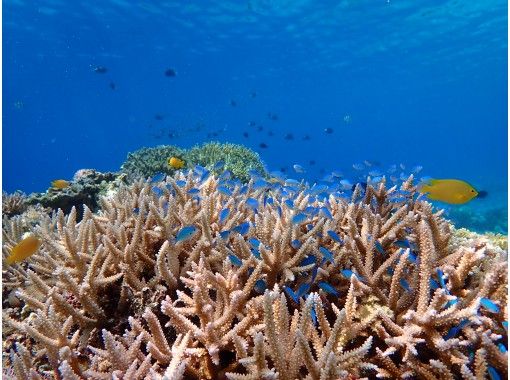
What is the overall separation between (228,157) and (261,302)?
9.92 m

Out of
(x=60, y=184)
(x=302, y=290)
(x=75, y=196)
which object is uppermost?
(x=60, y=184)

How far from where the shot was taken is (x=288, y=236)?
315cm

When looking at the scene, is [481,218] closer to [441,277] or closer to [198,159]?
[198,159]

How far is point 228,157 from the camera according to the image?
1241cm

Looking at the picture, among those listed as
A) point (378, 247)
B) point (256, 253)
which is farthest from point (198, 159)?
point (378, 247)

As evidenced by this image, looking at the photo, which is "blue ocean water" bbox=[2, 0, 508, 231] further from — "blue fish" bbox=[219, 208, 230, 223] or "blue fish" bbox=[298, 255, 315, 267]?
"blue fish" bbox=[298, 255, 315, 267]

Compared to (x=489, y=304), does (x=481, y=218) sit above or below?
above

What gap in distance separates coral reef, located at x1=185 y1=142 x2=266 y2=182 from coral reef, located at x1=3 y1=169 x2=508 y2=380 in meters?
7.71

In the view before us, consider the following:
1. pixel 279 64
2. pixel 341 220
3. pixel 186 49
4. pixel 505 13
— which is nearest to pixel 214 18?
pixel 186 49

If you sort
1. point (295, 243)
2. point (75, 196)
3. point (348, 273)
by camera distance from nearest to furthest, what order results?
1. point (348, 273)
2. point (295, 243)
3. point (75, 196)

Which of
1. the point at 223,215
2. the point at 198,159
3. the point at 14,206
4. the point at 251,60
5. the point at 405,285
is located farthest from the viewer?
the point at 251,60

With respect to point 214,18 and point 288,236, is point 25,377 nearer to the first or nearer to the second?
point 288,236

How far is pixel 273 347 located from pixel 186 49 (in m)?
49.3

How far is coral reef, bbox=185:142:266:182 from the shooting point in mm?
11906
